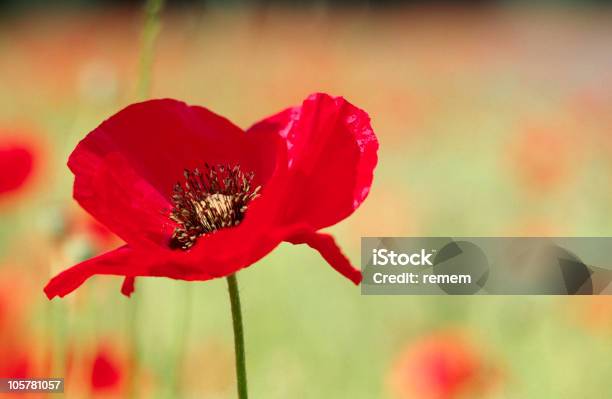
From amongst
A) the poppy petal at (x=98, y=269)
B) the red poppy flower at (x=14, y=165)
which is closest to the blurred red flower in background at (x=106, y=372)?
the red poppy flower at (x=14, y=165)

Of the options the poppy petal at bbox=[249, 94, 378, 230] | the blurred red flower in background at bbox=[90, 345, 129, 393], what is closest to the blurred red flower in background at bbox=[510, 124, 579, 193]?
the blurred red flower in background at bbox=[90, 345, 129, 393]

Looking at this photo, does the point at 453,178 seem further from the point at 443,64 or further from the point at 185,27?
the point at 443,64

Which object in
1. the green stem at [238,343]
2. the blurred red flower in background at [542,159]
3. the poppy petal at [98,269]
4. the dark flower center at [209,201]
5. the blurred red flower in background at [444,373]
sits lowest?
the blurred red flower in background at [444,373]

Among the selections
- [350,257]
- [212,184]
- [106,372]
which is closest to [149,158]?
[212,184]

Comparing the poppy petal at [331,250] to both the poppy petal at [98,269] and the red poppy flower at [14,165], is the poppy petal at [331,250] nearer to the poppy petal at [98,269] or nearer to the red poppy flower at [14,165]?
the poppy petal at [98,269]

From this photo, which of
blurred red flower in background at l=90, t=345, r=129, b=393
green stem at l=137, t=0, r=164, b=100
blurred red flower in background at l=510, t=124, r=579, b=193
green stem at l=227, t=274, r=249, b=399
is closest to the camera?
green stem at l=227, t=274, r=249, b=399
